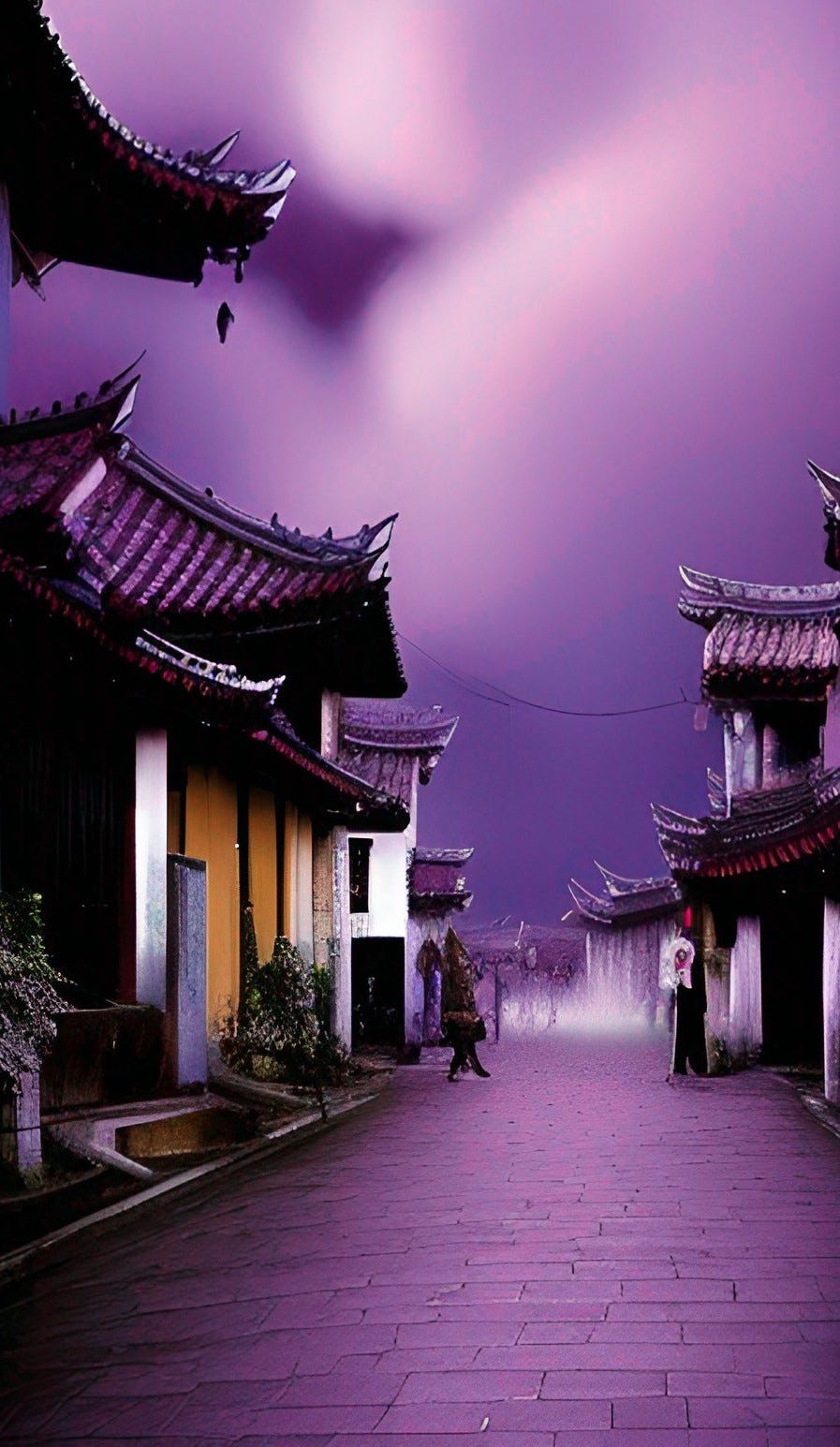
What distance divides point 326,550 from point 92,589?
6.78 meters

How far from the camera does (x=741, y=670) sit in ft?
92.6

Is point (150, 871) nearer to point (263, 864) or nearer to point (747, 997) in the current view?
point (263, 864)

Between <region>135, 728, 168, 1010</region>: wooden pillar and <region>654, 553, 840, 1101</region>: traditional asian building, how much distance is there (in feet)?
25.9

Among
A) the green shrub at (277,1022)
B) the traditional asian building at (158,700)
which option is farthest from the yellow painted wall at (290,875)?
the green shrub at (277,1022)

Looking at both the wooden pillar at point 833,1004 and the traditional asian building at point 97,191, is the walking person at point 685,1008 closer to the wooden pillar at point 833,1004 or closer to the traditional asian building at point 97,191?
the wooden pillar at point 833,1004

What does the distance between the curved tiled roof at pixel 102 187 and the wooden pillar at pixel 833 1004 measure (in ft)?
34.7

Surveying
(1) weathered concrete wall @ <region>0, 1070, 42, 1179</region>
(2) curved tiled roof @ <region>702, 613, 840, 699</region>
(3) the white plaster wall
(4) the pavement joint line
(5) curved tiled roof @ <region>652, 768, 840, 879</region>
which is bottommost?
(4) the pavement joint line

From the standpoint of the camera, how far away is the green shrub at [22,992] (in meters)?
10.0

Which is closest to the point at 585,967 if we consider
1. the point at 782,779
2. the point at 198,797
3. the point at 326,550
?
the point at 782,779

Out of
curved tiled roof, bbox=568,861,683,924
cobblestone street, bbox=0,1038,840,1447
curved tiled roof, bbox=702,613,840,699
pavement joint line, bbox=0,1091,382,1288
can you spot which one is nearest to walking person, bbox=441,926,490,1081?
pavement joint line, bbox=0,1091,382,1288

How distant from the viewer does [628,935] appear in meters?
49.9

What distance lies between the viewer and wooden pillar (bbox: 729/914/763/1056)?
26047 mm

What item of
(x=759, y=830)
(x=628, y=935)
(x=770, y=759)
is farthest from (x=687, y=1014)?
(x=628, y=935)

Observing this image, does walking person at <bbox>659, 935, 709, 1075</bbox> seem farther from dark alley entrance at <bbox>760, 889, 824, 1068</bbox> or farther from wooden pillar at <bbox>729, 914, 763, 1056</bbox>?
dark alley entrance at <bbox>760, 889, 824, 1068</bbox>
